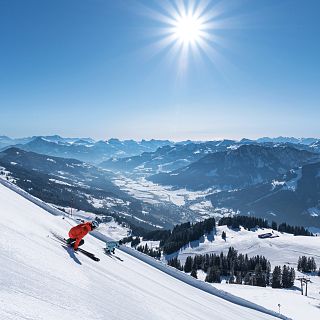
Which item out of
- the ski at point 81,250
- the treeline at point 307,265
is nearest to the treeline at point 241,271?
the treeline at point 307,265

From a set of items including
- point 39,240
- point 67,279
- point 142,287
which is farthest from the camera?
point 142,287

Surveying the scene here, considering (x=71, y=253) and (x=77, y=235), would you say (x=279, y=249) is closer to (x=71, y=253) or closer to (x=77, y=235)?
(x=77, y=235)

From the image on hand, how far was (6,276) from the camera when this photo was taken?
27.8ft

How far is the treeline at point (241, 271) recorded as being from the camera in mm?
120812

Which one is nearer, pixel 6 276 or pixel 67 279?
pixel 6 276

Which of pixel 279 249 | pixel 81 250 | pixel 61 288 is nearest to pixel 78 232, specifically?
pixel 81 250

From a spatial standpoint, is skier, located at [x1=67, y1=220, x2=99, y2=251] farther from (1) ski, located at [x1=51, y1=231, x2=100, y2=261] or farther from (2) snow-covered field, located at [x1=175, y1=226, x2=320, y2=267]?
(2) snow-covered field, located at [x1=175, y1=226, x2=320, y2=267]

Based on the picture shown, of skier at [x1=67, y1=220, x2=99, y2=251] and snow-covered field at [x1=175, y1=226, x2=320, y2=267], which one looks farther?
snow-covered field at [x1=175, y1=226, x2=320, y2=267]

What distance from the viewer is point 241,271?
142m

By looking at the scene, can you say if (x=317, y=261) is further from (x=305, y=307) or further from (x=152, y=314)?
(x=152, y=314)

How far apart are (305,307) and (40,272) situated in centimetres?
6567

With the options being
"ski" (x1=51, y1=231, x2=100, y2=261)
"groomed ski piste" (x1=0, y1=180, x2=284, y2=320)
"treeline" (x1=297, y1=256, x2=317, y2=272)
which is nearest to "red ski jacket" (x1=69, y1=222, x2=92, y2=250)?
"ski" (x1=51, y1=231, x2=100, y2=261)

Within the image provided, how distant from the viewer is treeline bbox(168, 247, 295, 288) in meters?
121

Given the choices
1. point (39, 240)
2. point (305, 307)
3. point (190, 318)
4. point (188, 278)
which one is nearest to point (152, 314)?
point (190, 318)
